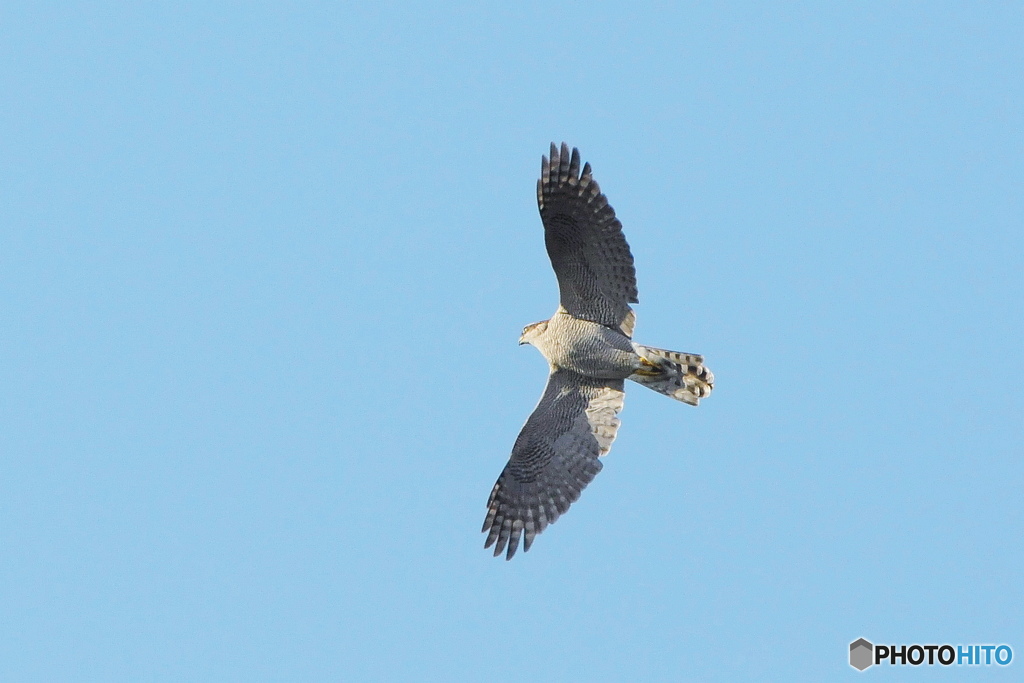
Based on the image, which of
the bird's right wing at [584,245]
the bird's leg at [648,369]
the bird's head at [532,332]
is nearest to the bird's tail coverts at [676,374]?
the bird's leg at [648,369]

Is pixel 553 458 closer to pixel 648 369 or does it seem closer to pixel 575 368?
pixel 575 368

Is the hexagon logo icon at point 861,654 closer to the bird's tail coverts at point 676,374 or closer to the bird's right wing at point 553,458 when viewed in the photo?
the bird's tail coverts at point 676,374

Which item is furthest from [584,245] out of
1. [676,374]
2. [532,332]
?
[676,374]

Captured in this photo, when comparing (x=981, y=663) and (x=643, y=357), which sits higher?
(x=643, y=357)

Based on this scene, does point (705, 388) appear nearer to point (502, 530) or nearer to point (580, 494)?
point (580, 494)

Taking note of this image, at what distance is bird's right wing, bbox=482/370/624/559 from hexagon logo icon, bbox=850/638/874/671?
11.9 feet

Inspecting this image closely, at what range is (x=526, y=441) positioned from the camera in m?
15.7

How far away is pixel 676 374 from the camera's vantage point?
1534 centimetres

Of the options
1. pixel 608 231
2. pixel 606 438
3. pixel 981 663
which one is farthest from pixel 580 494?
pixel 981 663

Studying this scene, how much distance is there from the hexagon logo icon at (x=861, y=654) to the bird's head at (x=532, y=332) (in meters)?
5.07

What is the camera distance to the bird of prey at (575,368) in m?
14.7

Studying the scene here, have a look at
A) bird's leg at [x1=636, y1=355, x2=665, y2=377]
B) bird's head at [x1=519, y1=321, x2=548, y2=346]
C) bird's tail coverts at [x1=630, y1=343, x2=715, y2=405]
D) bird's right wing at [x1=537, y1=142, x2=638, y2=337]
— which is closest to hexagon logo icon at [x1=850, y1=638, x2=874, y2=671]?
bird's tail coverts at [x1=630, y1=343, x2=715, y2=405]

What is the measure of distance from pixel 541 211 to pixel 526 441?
2.73 m

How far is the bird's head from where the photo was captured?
15.9 m
